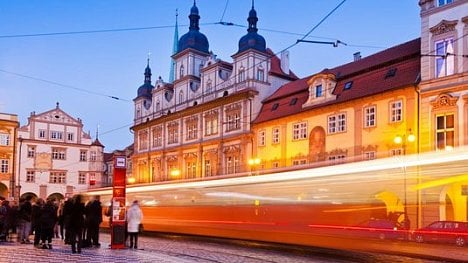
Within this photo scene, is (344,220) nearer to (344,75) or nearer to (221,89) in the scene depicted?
(344,75)

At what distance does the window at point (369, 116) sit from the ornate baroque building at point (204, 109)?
9.37 meters

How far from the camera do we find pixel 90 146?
78500 mm

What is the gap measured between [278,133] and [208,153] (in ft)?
30.4

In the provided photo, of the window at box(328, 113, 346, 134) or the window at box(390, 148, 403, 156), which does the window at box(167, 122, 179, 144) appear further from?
the window at box(390, 148, 403, 156)

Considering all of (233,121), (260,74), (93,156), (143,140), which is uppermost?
(260,74)

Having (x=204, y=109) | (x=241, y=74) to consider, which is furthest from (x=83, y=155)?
(x=241, y=74)

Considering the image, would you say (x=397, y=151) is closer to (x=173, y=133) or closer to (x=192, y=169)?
(x=192, y=169)

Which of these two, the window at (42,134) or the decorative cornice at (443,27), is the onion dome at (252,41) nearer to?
the decorative cornice at (443,27)

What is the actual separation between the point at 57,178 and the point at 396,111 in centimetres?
5254

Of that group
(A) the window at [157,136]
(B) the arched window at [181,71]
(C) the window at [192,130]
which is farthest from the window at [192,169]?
(B) the arched window at [181,71]

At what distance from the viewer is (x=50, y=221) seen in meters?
18.0

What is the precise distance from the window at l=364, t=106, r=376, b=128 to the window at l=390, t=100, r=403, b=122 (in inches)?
56.2

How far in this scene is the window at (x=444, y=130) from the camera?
31.3 m

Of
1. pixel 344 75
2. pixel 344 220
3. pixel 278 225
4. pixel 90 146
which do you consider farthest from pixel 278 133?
pixel 90 146
